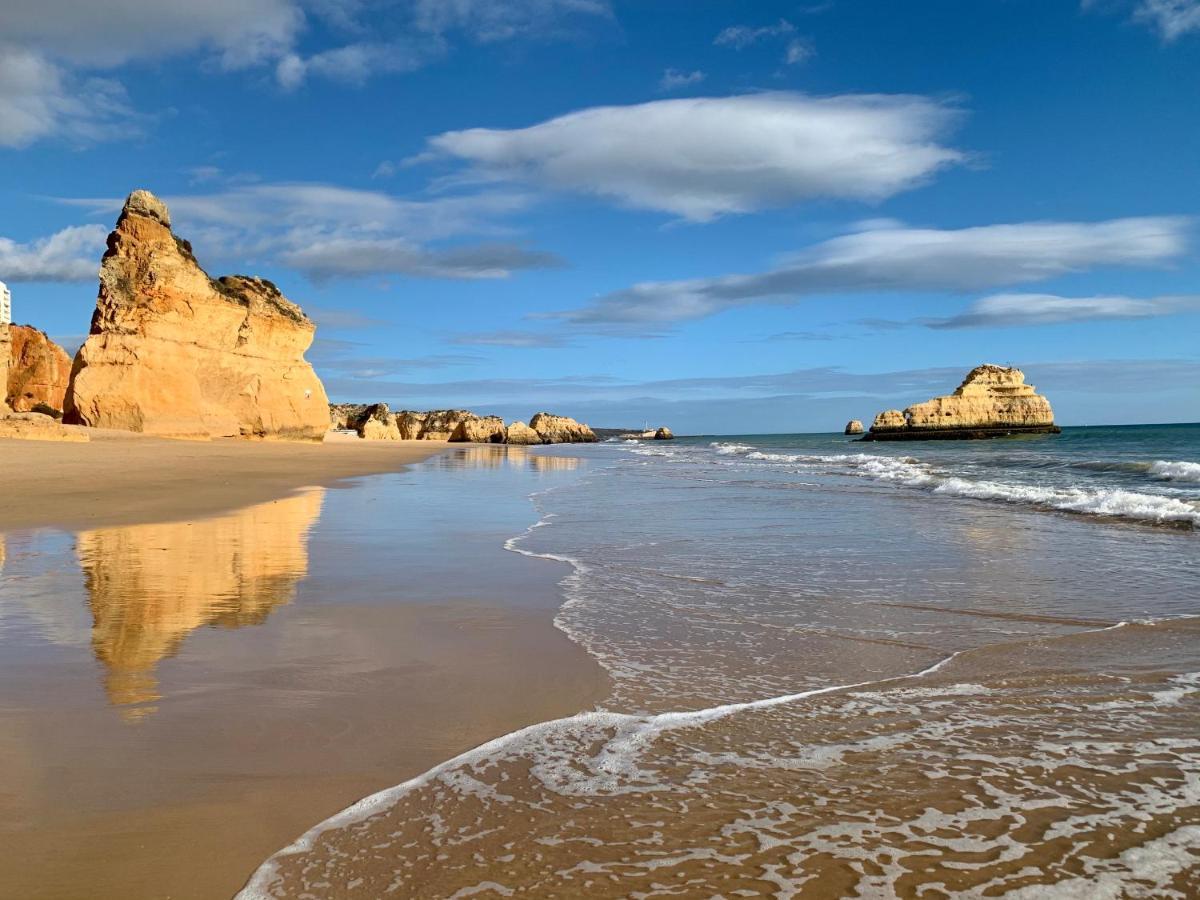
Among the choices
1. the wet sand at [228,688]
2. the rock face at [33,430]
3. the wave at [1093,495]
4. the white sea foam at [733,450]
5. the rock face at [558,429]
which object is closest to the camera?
the wet sand at [228,688]

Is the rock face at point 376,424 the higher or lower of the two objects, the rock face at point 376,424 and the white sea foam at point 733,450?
the higher

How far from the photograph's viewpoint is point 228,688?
3.92m

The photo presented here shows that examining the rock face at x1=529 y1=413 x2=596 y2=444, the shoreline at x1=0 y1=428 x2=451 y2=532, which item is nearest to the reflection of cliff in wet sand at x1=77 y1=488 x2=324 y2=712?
the shoreline at x1=0 y1=428 x2=451 y2=532

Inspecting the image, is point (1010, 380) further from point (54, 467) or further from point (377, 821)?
point (377, 821)

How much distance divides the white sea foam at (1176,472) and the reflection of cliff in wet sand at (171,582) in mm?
21441

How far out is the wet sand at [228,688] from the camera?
8.06 ft

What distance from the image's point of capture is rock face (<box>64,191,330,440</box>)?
1222 inches

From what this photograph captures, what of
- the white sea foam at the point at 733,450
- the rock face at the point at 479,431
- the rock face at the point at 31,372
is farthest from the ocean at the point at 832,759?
the rock face at the point at 479,431

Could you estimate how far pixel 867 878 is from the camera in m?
2.30

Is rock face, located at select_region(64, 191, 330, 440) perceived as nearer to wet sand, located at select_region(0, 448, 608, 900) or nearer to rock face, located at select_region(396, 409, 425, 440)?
wet sand, located at select_region(0, 448, 608, 900)

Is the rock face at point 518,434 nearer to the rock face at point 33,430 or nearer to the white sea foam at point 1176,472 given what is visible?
the rock face at point 33,430

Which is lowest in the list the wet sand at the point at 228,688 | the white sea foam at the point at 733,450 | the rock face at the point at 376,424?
the wet sand at the point at 228,688

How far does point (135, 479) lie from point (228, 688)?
51.1 feet

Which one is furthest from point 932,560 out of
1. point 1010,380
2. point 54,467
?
point 1010,380
